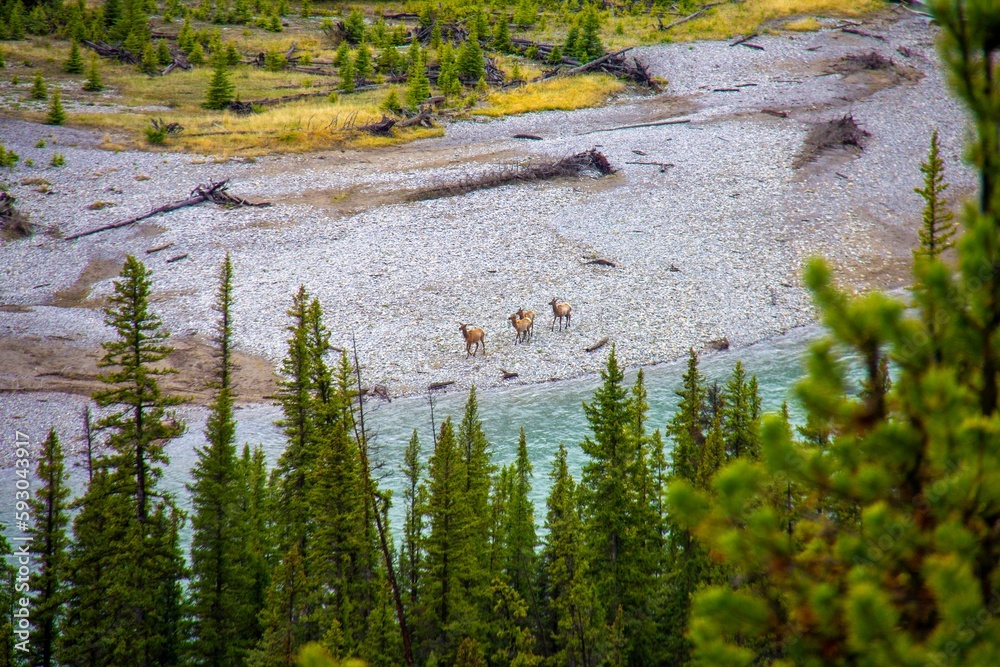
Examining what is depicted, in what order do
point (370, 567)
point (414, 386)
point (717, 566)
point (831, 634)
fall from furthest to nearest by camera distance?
point (414, 386) < point (370, 567) < point (717, 566) < point (831, 634)

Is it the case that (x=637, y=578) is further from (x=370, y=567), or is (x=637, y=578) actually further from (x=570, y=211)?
(x=570, y=211)

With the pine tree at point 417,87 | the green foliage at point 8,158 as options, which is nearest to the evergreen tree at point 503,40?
the pine tree at point 417,87

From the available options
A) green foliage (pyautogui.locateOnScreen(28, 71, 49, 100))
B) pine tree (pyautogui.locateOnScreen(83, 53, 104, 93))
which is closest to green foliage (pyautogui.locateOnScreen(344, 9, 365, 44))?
pine tree (pyautogui.locateOnScreen(83, 53, 104, 93))

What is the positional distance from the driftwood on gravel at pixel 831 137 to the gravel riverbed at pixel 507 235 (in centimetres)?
65

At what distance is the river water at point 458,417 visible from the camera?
24016 millimetres

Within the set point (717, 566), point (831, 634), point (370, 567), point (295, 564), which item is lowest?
point (370, 567)

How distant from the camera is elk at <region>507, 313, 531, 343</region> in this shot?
97.7 ft

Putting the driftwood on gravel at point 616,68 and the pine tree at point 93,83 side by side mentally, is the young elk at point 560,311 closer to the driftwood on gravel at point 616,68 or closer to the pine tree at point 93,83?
the driftwood on gravel at point 616,68

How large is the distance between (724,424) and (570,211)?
21735 millimetres

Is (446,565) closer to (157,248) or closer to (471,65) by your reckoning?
(157,248)

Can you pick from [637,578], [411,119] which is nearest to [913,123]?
[411,119]

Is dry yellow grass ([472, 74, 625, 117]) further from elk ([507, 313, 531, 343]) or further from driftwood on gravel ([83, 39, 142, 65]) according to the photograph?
driftwood on gravel ([83, 39, 142, 65])

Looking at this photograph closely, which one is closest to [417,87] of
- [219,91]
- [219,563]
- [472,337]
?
[219,91]

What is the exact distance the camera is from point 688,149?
45938 millimetres
